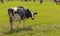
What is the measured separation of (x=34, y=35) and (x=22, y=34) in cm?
83

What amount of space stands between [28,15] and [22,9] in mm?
884

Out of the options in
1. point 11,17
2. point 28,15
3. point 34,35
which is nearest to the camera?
point 34,35

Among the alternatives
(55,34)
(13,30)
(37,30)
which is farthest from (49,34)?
(13,30)

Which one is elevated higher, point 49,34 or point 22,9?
point 22,9

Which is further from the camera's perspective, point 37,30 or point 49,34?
point 37,30

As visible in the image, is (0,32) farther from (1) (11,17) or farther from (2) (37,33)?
(2) (37,33)

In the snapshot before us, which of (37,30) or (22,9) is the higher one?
(22,9)

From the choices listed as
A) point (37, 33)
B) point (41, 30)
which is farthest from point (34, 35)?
point (41, 30)

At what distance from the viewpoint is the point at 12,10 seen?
54.0 ft

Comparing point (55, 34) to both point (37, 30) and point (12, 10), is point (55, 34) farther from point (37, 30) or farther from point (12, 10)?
point (12, 10)

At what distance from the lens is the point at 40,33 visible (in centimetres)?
1623

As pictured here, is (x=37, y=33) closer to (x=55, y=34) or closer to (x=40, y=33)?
(x=40, y=33)

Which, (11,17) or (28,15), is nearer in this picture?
(11,17)

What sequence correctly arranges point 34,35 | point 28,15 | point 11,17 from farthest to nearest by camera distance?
point 28,15 < point 11,17 < point 34,35
